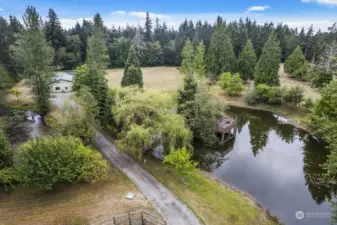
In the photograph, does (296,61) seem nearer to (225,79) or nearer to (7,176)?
(225,79)

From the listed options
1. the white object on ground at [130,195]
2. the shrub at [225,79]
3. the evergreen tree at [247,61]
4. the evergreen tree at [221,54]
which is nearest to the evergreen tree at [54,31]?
the evergreen tree at [221,54]

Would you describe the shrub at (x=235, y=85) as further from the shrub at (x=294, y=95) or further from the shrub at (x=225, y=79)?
the shrub at (x=294, y=95)

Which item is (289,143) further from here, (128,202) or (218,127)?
(128,202)

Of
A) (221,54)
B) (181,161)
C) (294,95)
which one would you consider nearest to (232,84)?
(221,54)

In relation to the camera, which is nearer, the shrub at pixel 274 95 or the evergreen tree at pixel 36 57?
the evergreen tree at pixel 36 57

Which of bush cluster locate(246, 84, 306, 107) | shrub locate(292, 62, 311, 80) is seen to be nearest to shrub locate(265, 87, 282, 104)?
bush cluster locate(246, 84, 306, 107)
